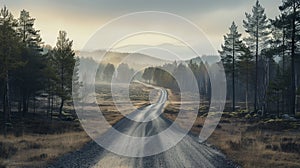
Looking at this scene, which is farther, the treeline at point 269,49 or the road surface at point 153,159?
the treeline at point 269,49

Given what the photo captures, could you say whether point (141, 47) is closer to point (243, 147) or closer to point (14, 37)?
point (14, 37)

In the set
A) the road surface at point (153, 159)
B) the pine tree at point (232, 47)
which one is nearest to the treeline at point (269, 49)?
the pine tree at point (232, 47)

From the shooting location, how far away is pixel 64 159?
54.3ft

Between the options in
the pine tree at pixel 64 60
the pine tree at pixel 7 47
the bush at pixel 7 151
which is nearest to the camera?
the bush at pixel 7 151

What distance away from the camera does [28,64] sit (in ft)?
139

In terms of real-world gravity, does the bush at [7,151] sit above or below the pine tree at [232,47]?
below

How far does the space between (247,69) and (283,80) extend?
37.3 ft

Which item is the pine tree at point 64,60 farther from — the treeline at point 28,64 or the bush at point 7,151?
the bush at point 7,151

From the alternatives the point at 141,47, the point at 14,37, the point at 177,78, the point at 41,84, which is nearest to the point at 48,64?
the point at 41,84

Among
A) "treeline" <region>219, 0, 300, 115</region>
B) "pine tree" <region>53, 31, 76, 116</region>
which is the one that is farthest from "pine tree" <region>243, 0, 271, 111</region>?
"pine tree" <region>53, 31, 76, 116</region>

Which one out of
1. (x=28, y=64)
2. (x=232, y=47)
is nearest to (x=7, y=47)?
(x=28, y=64)

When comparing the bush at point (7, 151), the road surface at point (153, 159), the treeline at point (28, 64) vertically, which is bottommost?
the road surface at point (153, 159)

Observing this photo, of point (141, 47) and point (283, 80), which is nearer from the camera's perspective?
point (141, 47)

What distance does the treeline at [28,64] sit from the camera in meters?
33.8
